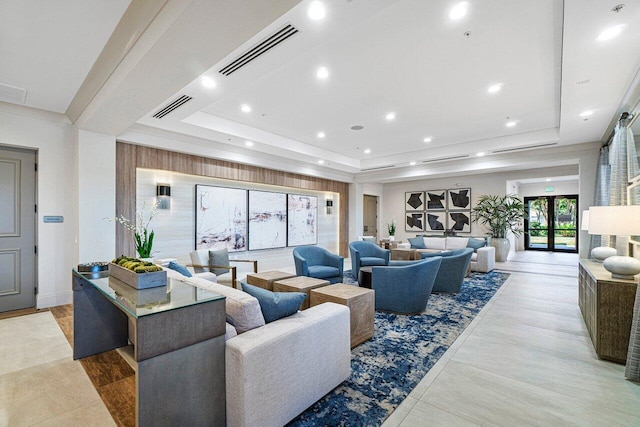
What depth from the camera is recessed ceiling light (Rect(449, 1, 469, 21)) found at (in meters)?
2.33

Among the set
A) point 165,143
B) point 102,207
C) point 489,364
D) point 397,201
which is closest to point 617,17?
point 489,364

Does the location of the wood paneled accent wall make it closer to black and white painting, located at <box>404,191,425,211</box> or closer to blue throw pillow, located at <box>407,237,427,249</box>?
blue throw pillow, located at <box>407,237,427,249</box>

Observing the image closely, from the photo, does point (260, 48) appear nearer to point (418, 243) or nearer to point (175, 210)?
point (175, 210)

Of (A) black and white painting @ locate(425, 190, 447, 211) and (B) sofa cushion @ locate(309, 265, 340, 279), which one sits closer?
(B) sofa cushion @ locate(309, 265, 340, 279)

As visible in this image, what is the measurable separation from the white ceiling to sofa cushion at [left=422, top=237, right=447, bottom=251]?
337 cm

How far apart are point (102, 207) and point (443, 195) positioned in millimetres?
8953

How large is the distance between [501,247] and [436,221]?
2019 mm

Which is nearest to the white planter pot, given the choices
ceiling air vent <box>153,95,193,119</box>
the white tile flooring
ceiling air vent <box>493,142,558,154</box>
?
ceiling air vent <box>493,142,558,154</box>

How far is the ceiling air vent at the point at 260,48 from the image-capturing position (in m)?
2.23

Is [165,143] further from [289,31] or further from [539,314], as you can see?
[539,314]

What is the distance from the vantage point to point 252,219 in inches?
264

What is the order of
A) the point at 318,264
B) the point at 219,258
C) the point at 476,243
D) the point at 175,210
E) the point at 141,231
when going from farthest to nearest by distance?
the point at 476,243, the point at 318,264, the point at 175,210, the point at 219,258, the point at 141,231

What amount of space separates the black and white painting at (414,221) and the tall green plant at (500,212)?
5.85ft

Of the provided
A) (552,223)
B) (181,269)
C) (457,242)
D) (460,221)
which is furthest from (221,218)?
(552,223)
